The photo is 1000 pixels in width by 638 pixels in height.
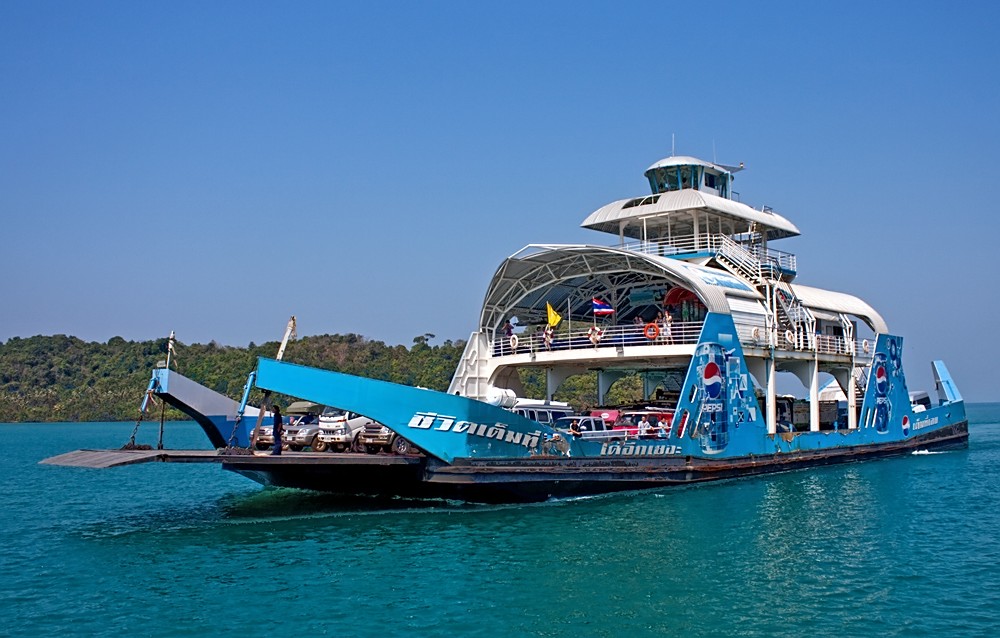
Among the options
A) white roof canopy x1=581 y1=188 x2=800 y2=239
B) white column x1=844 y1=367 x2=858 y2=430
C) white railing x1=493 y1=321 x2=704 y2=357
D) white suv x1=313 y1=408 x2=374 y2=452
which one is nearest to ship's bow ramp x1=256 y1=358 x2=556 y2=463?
white suv x1=313 y1=408 x2=374 y2=452

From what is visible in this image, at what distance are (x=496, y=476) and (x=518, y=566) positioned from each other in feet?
15.2

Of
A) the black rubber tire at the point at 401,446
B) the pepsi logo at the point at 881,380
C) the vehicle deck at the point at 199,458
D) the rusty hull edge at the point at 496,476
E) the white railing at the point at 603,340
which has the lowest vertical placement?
the rusty hull edge at the point at 496,476

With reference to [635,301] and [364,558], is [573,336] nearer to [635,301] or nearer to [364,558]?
[635,301]

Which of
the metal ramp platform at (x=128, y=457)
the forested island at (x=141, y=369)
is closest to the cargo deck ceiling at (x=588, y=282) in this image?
the metal ramp platform at (x=128, y=457)

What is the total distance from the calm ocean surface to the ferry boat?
0.90 m

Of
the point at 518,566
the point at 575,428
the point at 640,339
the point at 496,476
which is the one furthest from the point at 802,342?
the point at 518,566

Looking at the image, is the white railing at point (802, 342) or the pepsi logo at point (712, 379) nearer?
the pepsi logo at point (712, 379)

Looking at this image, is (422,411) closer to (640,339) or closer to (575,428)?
(575,428)

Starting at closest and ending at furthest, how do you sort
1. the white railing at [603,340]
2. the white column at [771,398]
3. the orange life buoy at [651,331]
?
the orange life buoy at [651,331] < the white railing at [603,340] < the white column at [771,398]

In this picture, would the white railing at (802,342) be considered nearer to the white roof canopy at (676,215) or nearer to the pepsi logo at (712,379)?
the pepsi logo at (712,379)

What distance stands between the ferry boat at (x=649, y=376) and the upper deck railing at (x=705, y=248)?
0.09 meters

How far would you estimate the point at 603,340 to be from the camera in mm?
26250

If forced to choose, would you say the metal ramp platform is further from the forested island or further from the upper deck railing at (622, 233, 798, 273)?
the forested island

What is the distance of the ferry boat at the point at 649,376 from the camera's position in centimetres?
1886
